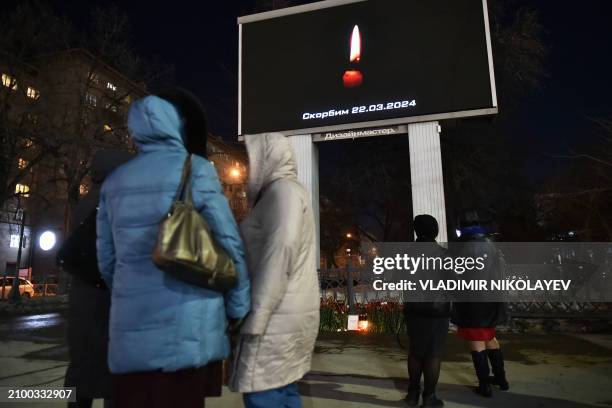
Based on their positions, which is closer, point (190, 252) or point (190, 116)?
point (190, 252)

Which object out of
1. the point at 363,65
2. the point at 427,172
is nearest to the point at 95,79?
the point at 363,65

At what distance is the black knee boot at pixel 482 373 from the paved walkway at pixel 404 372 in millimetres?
83

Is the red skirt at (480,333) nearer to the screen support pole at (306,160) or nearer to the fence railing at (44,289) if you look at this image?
the screen support pole at (306,160)

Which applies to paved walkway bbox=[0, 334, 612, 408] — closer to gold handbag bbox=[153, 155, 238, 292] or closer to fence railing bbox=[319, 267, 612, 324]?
fence railing bbox=[319, 267, 612, 324]

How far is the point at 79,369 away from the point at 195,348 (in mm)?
1206

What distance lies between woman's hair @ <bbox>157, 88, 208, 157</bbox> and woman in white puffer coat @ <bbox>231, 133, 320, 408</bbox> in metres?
0.39

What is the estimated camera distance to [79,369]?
2471 millimetres

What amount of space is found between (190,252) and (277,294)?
543 mm

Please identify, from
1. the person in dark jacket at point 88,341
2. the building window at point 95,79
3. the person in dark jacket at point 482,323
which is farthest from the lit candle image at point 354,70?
the building window at point 95,79

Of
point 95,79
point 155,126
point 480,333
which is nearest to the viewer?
point 155,126

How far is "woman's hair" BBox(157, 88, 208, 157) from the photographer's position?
82.7 inches

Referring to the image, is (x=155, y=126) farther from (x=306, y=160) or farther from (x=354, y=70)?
(x=354, y=70)

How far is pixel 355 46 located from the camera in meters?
9.44

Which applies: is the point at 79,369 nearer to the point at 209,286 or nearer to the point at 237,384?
the point at 237,384
